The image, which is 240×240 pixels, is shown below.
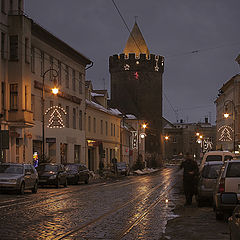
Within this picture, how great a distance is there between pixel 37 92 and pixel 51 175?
11.8 metres

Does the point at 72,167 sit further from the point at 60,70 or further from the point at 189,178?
the point at 189,178

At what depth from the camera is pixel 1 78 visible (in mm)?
36750

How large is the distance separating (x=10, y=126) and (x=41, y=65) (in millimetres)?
8022

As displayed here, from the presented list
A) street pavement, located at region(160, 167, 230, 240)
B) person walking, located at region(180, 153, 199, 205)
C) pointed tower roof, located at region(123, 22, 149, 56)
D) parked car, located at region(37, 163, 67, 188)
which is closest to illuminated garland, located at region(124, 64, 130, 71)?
pointed tower roof, located at region(123, 22, 149, 56)

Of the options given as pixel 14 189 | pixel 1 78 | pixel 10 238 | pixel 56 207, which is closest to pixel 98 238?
pixel 10 238

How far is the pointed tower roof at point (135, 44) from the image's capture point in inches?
3912

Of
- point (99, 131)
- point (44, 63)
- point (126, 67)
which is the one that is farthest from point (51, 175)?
point (126, 67)

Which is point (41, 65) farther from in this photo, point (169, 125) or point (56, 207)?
point (169, 125)

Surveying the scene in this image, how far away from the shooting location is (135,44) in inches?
3920

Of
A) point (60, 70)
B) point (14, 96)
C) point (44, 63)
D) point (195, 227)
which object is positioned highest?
point (60, 70)

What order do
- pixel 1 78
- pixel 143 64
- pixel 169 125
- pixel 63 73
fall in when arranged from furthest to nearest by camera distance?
pixel 169 125 < pixel 143 64 < pixel 63 73 < pixel 1 78

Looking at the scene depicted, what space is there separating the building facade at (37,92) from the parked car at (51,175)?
4603mm

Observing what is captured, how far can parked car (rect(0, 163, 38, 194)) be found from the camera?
25.9 metres

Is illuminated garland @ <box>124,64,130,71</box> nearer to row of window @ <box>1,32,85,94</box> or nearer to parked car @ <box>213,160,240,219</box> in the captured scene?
row of window @ <box>1,32,85,94</box>
